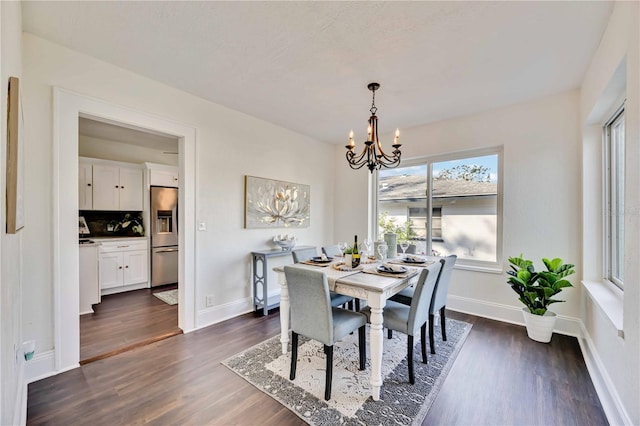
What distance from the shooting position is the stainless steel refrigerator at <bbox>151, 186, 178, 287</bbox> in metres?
4.71

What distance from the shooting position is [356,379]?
2.12 meters

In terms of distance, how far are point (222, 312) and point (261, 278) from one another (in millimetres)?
603

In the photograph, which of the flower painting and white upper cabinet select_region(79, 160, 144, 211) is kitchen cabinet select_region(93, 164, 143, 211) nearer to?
white upper cabinet select_region(79, 160, 144, 211)

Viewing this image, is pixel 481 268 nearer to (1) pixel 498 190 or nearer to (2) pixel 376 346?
(1) pixel 498 190

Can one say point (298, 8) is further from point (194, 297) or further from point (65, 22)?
point (194, 297)

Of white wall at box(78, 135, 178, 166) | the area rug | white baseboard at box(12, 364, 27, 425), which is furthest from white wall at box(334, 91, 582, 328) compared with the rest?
white wall at box(78, 135, 178, 166)

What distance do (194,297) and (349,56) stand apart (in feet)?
9.49

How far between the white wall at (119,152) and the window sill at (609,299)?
6.16m

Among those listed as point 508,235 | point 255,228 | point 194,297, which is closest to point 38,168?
point 194,297

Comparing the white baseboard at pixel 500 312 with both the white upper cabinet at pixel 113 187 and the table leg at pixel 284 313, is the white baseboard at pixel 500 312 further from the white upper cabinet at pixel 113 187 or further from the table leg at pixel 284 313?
the white upper cabinet at pixel 113 187

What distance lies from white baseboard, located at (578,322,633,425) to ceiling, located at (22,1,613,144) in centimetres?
244

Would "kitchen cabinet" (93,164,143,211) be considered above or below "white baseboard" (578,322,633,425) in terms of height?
above

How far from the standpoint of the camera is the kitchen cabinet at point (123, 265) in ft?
13.8

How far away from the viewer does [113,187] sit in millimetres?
4516
